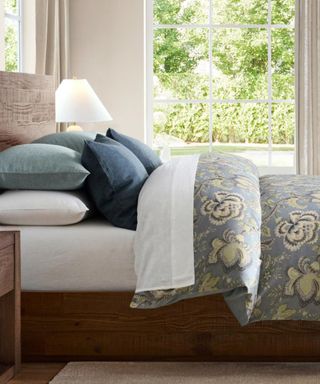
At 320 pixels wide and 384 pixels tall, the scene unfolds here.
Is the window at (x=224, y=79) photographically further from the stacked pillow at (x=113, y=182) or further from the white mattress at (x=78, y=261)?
the white mattress at (x=78, y=261)

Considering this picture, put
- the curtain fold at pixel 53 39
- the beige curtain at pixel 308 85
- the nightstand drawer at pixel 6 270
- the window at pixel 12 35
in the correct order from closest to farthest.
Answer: the nightstand drawer at pixel 6 270
the window at pixel 12 35
the curtain fold at pixel 53 39
the beige curtain at pixel 308 85

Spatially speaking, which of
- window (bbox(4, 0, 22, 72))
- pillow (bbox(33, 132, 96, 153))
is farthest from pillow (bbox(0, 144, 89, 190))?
window (bbox(4, 0, 22, 72))

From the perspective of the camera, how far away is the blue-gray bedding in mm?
3158

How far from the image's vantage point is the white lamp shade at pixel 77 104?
626cm

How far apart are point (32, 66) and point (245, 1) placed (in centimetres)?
199

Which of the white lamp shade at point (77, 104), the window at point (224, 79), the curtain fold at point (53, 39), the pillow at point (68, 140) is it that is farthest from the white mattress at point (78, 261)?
the window at point (224, 79)

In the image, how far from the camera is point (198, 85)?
7785 mm

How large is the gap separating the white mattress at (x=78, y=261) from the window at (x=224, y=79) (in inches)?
171

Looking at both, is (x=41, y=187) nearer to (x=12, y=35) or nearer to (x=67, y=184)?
(x=67, y=184)

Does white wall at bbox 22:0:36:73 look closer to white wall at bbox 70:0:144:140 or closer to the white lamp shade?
the white lamp shade

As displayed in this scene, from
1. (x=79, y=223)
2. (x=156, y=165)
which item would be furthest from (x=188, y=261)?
(x=156, y=165)

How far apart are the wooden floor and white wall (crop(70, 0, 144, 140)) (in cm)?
412

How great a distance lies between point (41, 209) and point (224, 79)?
4.65 meters

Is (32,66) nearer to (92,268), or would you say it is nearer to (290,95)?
(290,95)
